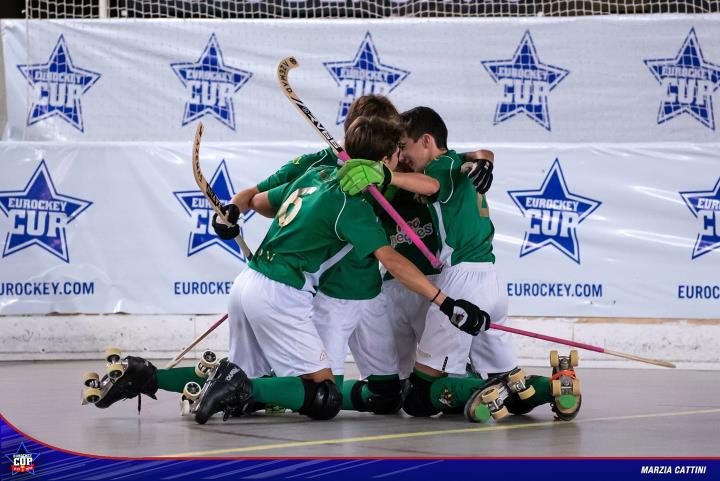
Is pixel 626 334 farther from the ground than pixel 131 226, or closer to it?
closer to it

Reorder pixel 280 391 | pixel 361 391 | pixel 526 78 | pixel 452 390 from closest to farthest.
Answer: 1. pixel 280 391
2. pixel 452 390
3. pixel 361 391
4. pixel 526 78

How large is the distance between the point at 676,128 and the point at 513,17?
1752mm

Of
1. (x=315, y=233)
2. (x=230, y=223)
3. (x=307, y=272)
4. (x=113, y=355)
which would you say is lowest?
(x=113, y=355)

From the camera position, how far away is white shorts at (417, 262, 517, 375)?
19.5 ft

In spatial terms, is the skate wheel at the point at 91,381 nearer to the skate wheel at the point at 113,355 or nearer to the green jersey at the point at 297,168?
the skate wheel at the point at 113,355

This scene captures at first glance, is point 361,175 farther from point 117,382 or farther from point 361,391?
point 117,382

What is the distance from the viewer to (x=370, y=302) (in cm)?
610

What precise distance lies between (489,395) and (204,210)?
4508 mm

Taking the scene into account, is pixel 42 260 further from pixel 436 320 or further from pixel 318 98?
pixel 436 320

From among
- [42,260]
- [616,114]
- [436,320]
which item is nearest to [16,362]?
[42,260]

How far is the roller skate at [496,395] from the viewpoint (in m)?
5.68

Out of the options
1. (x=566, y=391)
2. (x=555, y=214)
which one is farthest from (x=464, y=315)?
(x=555, y=214)

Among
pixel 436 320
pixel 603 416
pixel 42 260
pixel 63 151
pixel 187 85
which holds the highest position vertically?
pixel 187 85

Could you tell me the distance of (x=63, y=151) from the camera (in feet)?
31.6
